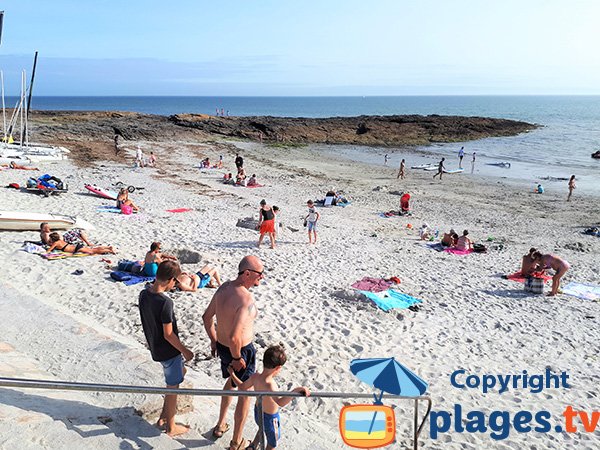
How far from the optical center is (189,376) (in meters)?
5.79

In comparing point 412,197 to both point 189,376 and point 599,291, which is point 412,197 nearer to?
point 599,291

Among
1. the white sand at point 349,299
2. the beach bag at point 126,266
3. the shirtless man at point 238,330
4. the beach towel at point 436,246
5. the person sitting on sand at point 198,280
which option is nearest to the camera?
the shirtless man at point 238,330

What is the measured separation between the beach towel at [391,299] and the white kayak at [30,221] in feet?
24.0

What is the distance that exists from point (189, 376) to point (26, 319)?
102 inches

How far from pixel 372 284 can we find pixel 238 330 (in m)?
5.90

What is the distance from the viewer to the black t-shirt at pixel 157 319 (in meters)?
4.02

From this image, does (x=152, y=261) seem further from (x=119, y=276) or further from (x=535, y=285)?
(x=535, y=285)

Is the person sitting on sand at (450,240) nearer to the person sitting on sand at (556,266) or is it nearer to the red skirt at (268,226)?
the person sitting on sand at (556,266)

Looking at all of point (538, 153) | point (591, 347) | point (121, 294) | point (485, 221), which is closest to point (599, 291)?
point (591, 347)

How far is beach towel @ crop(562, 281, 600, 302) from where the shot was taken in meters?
10.1

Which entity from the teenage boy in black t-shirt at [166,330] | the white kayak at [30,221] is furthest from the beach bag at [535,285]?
the white kayak at [30,221]

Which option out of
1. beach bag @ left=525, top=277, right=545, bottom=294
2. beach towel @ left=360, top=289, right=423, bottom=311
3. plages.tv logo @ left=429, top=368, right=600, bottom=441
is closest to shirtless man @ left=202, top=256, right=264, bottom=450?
plages.tv logo @ left=429, top=368, right=600, bottom=441

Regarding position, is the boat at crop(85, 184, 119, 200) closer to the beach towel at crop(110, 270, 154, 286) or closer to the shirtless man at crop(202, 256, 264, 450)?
the beach towel at crop(110, 270, 154, 286)

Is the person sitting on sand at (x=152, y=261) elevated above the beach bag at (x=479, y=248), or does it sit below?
above
